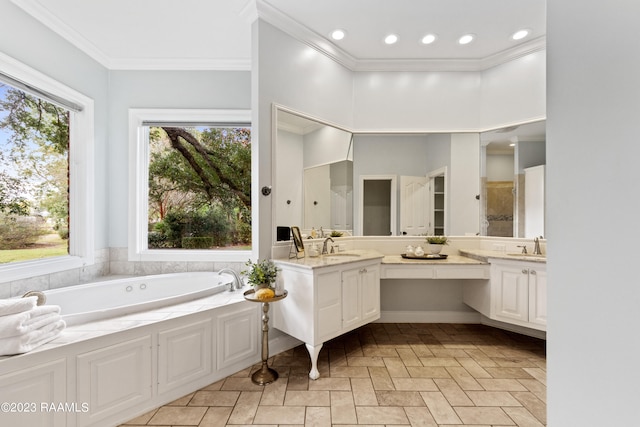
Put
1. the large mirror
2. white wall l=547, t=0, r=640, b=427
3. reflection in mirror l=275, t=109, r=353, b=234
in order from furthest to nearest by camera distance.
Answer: the large mirror → reflection in mirror l=275, t=109, r=353, b=234 → white wall l=547, t=0, r=640, b=427

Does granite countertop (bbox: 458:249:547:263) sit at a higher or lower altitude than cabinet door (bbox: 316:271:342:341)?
higher

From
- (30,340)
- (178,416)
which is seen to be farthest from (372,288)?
(30,340)

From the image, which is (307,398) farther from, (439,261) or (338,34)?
(338,34)

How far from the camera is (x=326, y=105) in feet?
10.0

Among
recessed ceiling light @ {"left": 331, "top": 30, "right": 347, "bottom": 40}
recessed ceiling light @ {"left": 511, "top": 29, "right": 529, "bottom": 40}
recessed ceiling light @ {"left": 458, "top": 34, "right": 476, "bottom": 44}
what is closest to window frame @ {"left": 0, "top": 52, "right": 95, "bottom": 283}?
recessed ceiling light @ {"left": 331, "top": 30, "right": 347, "bottom": 40}

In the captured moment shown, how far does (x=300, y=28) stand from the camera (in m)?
2.70

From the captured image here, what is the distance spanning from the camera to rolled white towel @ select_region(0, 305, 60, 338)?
143 cm

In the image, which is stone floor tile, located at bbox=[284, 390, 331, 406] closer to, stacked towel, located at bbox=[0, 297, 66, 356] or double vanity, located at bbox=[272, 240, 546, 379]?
double vanity, located at bbox=[272, 240, 546, 379]

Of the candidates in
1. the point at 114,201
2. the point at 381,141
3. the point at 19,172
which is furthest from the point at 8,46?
the point at 381,141

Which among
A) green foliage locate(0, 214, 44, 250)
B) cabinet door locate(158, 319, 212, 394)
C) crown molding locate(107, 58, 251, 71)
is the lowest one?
cabinet door locate(158, 319, 212, 394)

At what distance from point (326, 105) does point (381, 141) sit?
79 centimetres

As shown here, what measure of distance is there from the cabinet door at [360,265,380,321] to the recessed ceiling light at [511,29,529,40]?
106 inches

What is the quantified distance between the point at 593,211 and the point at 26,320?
236 centimetres

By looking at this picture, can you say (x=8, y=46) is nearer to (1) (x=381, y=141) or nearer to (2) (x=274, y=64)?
(2) (x=274, y=64)
